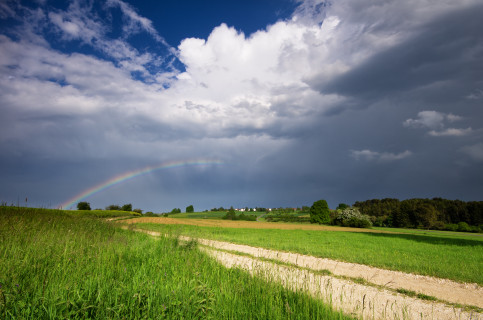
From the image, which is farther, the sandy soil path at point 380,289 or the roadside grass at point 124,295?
the sandy soil path at point 380,289

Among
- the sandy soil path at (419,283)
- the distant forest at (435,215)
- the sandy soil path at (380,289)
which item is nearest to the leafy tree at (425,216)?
the distant forest at (435,215)

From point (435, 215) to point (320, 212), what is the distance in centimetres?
2729

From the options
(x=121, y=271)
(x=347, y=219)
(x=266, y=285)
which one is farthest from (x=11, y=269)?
(x=347, y=219)

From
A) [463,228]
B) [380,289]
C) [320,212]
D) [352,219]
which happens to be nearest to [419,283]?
[380,289]

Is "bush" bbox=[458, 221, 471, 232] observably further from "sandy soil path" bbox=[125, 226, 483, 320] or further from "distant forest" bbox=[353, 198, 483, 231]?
"sandy soil path" bbox=[125, 226, 483, 320]

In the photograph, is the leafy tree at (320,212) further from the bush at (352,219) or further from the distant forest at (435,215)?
the distant forest at (435,215)

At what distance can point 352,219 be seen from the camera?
52875 mm

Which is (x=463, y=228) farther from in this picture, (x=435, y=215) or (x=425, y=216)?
(x=425, y=216)

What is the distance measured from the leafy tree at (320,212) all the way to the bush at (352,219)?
6.75 feet

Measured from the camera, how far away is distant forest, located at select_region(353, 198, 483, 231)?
2244 inches

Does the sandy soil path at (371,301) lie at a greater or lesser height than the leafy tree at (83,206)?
lesser

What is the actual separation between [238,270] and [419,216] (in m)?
67.0

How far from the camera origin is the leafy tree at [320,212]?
58.8 metres

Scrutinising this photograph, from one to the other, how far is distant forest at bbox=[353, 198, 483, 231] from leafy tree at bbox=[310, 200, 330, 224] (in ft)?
48.0
